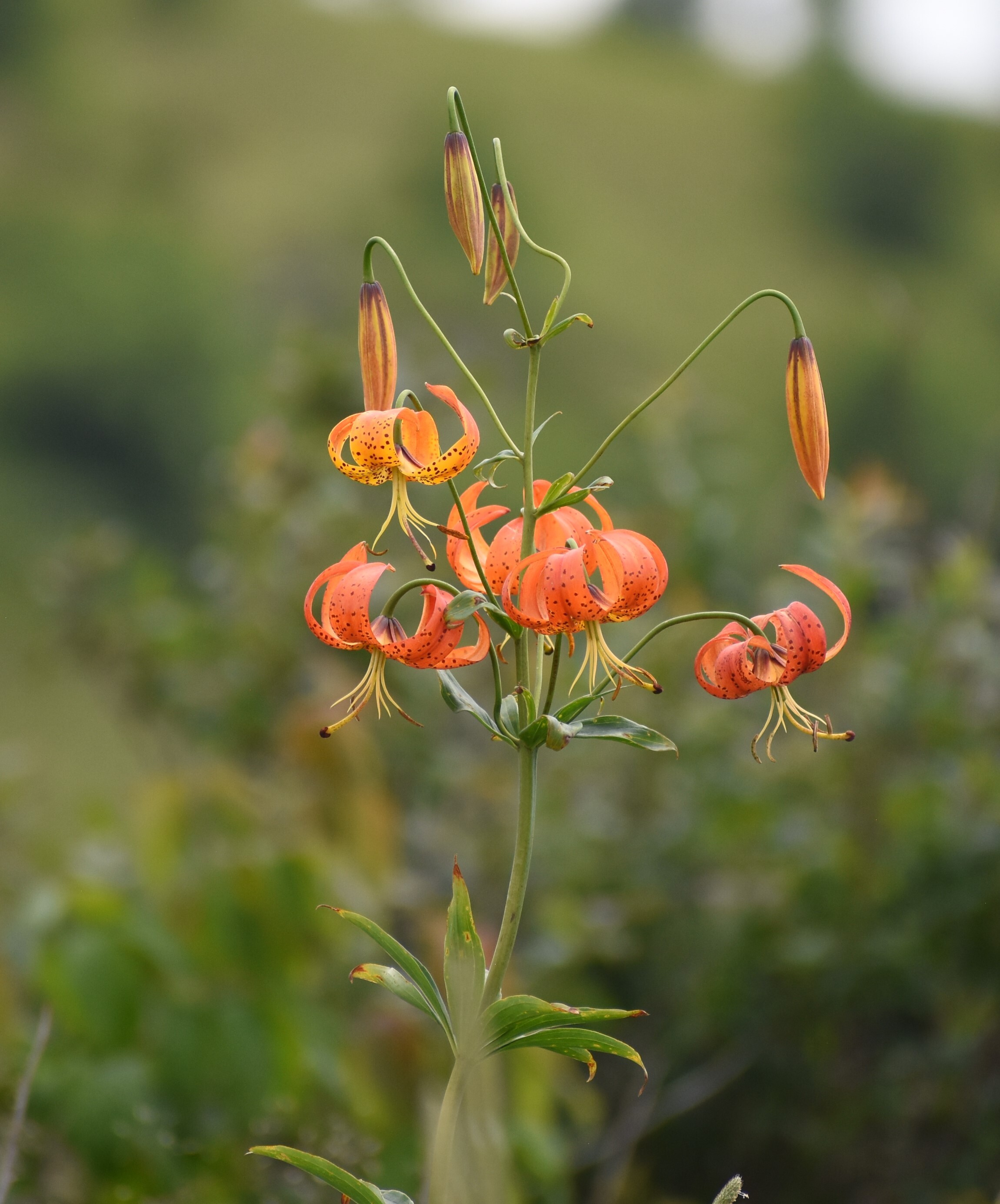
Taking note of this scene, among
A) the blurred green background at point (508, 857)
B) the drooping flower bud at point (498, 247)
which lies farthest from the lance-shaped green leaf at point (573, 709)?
the blurred green background at point (508, 857)

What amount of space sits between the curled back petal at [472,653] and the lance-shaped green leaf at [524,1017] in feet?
0.49

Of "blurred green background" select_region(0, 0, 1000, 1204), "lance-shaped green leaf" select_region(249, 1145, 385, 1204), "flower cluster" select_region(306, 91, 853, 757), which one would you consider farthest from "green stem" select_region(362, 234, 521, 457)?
"blurred green background" select_region(0, 0, 1000, 1204)

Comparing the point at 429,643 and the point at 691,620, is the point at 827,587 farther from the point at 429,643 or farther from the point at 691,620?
the point at 429,643

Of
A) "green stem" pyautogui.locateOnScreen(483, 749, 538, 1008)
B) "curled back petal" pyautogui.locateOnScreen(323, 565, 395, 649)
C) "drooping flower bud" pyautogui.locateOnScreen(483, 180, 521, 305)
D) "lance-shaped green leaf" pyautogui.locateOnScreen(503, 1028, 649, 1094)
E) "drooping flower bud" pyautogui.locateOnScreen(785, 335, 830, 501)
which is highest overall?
"drooping flower bud" pyautogui.locateOnScreen(483, 180, 521, 305)

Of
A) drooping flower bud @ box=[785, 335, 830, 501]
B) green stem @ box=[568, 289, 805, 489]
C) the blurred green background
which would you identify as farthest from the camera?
the blurred green background

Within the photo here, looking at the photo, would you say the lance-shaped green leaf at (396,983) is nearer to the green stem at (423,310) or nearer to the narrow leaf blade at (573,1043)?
the narrow leaf blade at (573,1043)

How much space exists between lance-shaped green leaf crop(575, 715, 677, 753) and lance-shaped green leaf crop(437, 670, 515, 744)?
1.4 inches

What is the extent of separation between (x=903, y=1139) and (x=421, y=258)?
6265mm

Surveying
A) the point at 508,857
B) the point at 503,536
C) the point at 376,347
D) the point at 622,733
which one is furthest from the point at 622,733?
the point at 508,857

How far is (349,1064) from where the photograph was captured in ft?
3.25

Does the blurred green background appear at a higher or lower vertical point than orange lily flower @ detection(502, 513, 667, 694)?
lower

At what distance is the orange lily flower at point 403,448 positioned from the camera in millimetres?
490

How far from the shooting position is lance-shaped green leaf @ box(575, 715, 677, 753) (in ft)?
1.62

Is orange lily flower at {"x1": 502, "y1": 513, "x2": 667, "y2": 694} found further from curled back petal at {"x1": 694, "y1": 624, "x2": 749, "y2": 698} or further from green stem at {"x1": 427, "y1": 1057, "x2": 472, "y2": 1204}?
green stem at {"x1": 427, "y1": 1057, "x2": 472, "y2": 1204}
